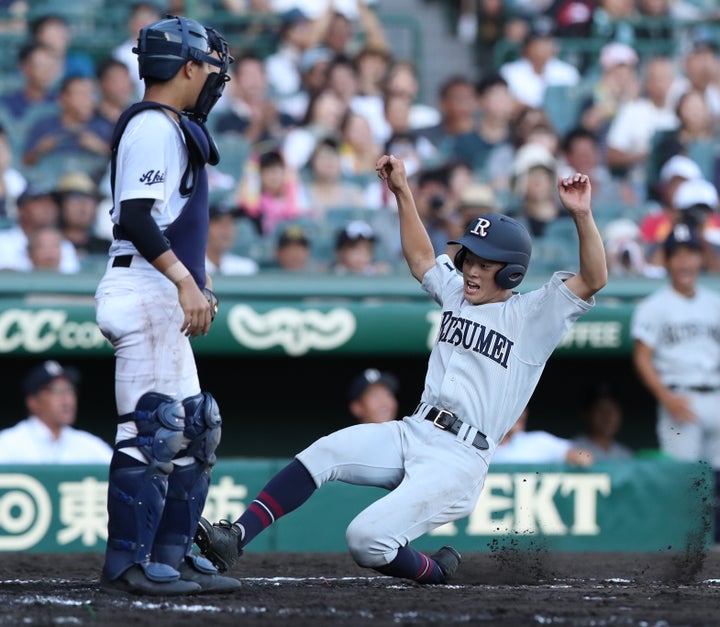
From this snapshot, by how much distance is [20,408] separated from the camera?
8.73 metres

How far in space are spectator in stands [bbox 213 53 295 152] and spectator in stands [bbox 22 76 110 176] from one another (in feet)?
3.02

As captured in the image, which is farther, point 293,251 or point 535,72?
point 535,72

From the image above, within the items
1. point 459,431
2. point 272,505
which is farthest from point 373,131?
point 272,505

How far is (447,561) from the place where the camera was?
16.8ft

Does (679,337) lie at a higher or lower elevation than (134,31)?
lower

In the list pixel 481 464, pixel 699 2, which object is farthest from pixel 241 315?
pixel 699 2

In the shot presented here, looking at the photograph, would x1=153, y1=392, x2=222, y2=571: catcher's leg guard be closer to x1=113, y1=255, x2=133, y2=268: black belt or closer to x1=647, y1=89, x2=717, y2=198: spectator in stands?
x1=113, y1=255, x2=133, y2=268: black belt

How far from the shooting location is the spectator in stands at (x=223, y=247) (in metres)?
8.30

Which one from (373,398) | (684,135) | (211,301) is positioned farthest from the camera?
(684,135)

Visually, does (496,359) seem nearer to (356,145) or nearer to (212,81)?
(212,81)

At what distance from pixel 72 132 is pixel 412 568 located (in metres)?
5.17

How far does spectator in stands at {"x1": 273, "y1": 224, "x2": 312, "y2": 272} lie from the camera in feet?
27.8

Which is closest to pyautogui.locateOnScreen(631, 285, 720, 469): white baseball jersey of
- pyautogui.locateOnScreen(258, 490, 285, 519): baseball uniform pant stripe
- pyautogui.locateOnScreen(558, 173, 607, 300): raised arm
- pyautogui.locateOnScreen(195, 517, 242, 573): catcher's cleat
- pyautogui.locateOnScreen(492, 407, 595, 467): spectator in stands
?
pyautogui.locateOnScreen(492, 407, 595, 467): spectator in stands

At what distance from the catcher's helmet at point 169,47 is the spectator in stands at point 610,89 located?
642 cm
